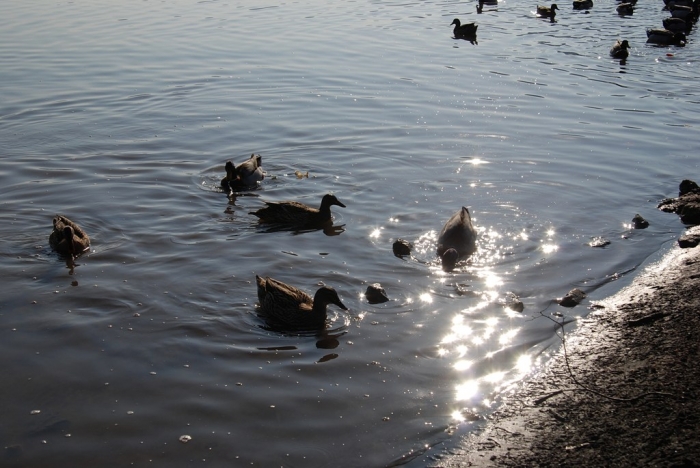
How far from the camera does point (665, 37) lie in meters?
26.0

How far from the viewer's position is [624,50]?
78.0 ft

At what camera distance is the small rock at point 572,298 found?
31.2 ft

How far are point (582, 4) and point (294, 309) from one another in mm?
28973

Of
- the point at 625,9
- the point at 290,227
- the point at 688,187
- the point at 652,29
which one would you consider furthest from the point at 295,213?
the point at 625,9

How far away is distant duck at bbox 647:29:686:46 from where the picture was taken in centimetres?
2586

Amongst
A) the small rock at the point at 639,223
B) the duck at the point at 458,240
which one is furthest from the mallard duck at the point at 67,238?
the small rock at the point at 639,223

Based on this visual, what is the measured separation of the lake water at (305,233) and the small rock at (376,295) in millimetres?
139

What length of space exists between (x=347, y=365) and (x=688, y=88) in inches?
612

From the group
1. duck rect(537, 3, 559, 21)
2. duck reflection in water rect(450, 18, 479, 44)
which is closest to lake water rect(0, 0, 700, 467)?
duck reflection in water rect(450, 18, 479, 44)

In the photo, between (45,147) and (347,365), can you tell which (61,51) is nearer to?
(45,147)

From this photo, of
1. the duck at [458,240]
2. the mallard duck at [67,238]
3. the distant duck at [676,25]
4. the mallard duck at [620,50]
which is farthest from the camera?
the distant duck at [676,25]

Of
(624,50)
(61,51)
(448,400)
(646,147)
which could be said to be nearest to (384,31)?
(624,50)

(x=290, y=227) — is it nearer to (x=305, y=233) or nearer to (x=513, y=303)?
(x=305, y=233)

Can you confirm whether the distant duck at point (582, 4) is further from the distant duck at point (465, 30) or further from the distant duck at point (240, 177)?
the distant duck at point (240, 177)
